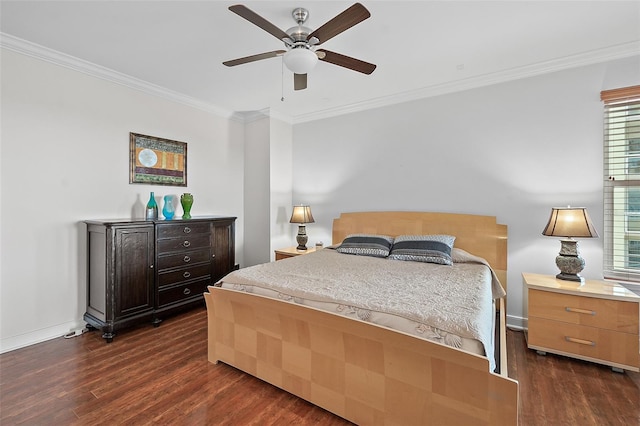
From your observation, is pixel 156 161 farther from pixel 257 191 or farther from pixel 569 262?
pixel 569 262

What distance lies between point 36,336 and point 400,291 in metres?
3.23

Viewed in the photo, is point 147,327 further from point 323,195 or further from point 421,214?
point 421,214

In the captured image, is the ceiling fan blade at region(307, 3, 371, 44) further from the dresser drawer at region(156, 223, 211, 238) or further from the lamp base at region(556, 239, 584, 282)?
the lamp base at region(556, 239, 584, 282)

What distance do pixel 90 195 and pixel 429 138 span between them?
3759 mm

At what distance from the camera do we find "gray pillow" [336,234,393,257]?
314 cm

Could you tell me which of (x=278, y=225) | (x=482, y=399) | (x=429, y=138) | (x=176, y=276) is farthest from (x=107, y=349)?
(x=429, y=138)

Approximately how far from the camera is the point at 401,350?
1438 millimetres

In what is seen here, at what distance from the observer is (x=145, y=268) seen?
2.92m

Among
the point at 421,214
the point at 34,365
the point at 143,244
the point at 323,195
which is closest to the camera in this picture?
the point at 34,365

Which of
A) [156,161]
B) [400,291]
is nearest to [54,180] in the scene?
[156,161]

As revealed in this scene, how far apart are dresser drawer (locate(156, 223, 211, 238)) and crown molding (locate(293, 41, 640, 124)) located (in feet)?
7.69

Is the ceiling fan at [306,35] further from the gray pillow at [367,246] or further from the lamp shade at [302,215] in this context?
the lamp shade at [302,215]

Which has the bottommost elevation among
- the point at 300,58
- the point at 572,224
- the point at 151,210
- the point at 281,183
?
the point at 572,224

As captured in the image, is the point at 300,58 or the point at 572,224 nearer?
the point at 300,58
